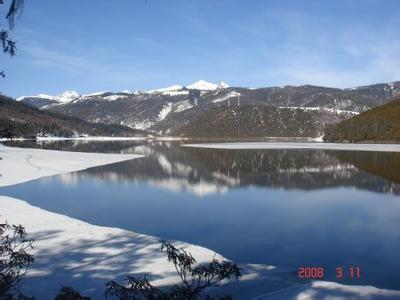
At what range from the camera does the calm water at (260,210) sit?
17.0 metres

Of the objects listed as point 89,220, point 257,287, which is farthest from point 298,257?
point 89,220

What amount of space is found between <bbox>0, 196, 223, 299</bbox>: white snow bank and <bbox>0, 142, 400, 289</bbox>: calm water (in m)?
1.71

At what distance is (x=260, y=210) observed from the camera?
26.1 metres

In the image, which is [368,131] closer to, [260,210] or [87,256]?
[260,210]
